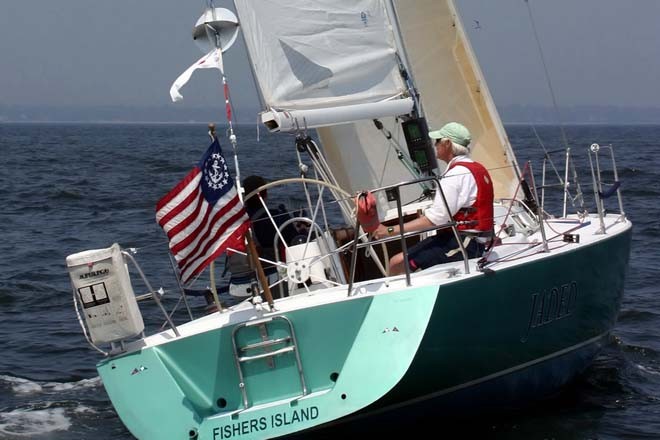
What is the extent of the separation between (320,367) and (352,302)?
403mm

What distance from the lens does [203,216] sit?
18.1 feet

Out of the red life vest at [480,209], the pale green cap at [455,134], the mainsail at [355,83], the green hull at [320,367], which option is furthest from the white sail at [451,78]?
the green hull at [320,367]

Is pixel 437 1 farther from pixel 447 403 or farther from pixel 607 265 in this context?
pixel 447 403

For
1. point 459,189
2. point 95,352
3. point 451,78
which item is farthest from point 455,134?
point 95,352

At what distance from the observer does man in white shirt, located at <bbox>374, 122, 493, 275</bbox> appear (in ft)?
20.3

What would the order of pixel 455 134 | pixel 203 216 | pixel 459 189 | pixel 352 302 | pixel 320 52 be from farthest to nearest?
pixel 320 52 → pixel 455 134 → pixel 459 189 → pixel 352 302 → pixel 203 216

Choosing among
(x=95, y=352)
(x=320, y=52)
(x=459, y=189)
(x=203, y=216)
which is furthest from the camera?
(x=95, y=352)

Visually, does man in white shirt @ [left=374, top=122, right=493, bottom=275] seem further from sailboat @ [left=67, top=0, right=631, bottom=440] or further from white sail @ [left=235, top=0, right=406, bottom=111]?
white sail @ [left=235, top=0, right=406, bottom=111]

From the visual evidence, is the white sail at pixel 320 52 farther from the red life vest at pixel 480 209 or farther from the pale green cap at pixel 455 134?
the red life vest at pixel 480 209

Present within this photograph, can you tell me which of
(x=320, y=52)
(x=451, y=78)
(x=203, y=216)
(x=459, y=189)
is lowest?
(x=459, y=189)

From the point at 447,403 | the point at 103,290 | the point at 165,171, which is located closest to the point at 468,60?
the point at 447,403

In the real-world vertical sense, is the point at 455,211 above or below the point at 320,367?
above

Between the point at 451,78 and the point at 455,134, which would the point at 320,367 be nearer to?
the point at 455,134

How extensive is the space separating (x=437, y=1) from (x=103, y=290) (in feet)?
16.1
